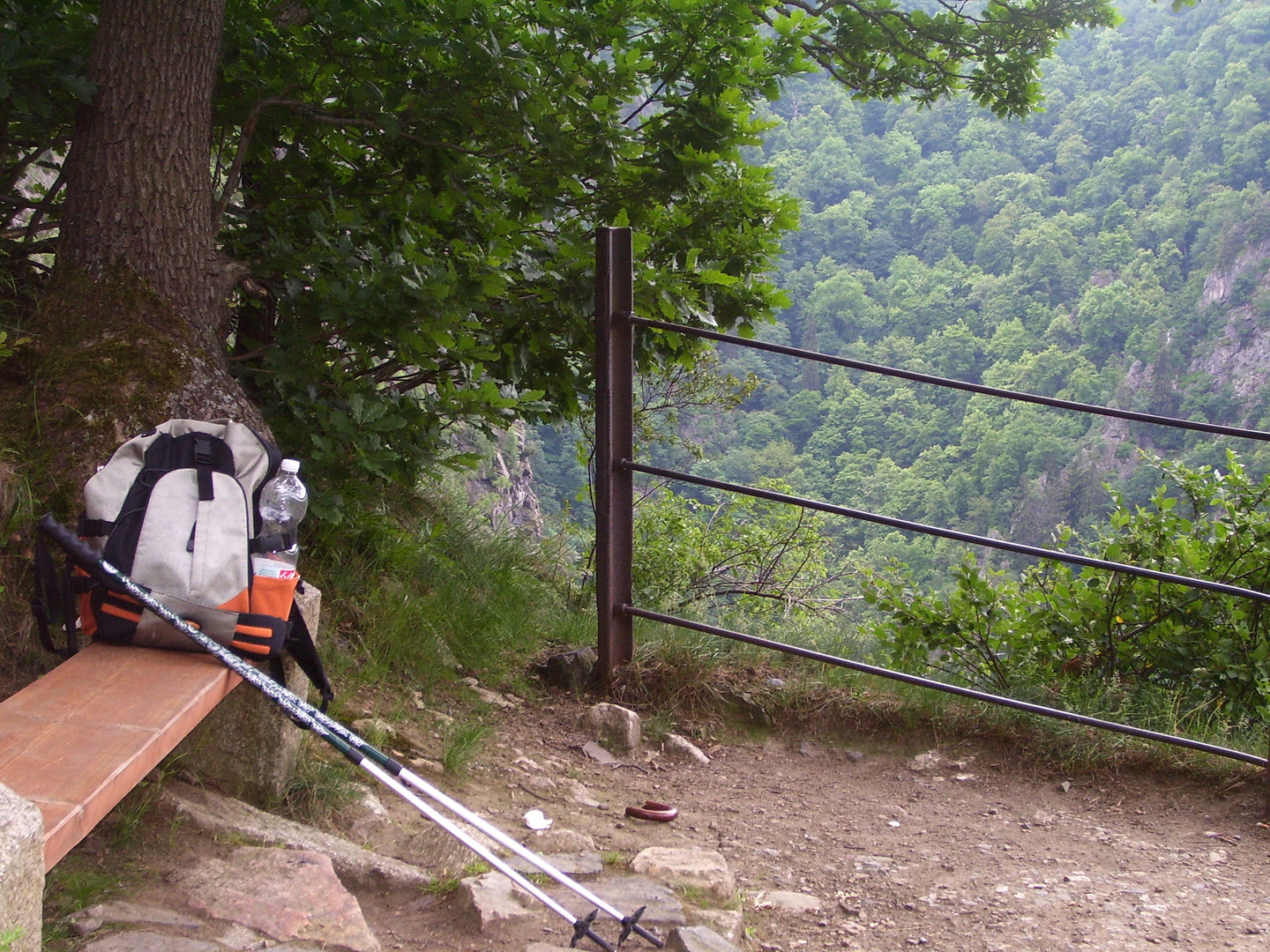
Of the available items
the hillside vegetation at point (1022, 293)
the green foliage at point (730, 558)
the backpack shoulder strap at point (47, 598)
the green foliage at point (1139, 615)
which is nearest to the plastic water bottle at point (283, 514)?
the backpack shoulder strap at point (47, 598)

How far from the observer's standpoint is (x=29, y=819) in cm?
106

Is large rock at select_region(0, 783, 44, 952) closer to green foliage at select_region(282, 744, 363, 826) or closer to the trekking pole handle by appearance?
the trekking pole handle

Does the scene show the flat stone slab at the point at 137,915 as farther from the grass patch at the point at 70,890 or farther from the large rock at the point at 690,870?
the large rock at the point at 690,870

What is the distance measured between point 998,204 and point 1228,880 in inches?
1810

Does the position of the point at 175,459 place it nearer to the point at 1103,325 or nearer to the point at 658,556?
the point at 658,556

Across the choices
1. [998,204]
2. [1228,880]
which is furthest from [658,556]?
[998,204]

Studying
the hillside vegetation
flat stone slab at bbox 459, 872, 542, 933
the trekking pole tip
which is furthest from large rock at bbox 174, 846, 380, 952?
the hillside vegetation

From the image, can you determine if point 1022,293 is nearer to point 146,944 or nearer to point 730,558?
point 730,558

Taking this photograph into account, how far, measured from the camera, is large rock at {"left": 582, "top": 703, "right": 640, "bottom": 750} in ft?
9.51

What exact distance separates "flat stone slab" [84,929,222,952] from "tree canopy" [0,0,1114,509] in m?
1.41

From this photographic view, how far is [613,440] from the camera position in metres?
3.01

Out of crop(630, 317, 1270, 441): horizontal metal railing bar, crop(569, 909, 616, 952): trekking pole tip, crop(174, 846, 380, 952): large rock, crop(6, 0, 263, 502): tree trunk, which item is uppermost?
crop(6, 0, 263, 502): tree trunk

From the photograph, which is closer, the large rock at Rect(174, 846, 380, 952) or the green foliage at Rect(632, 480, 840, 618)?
the large rock at Rect(174, 846, 380, 952)

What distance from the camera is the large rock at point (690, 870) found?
6.58ft
